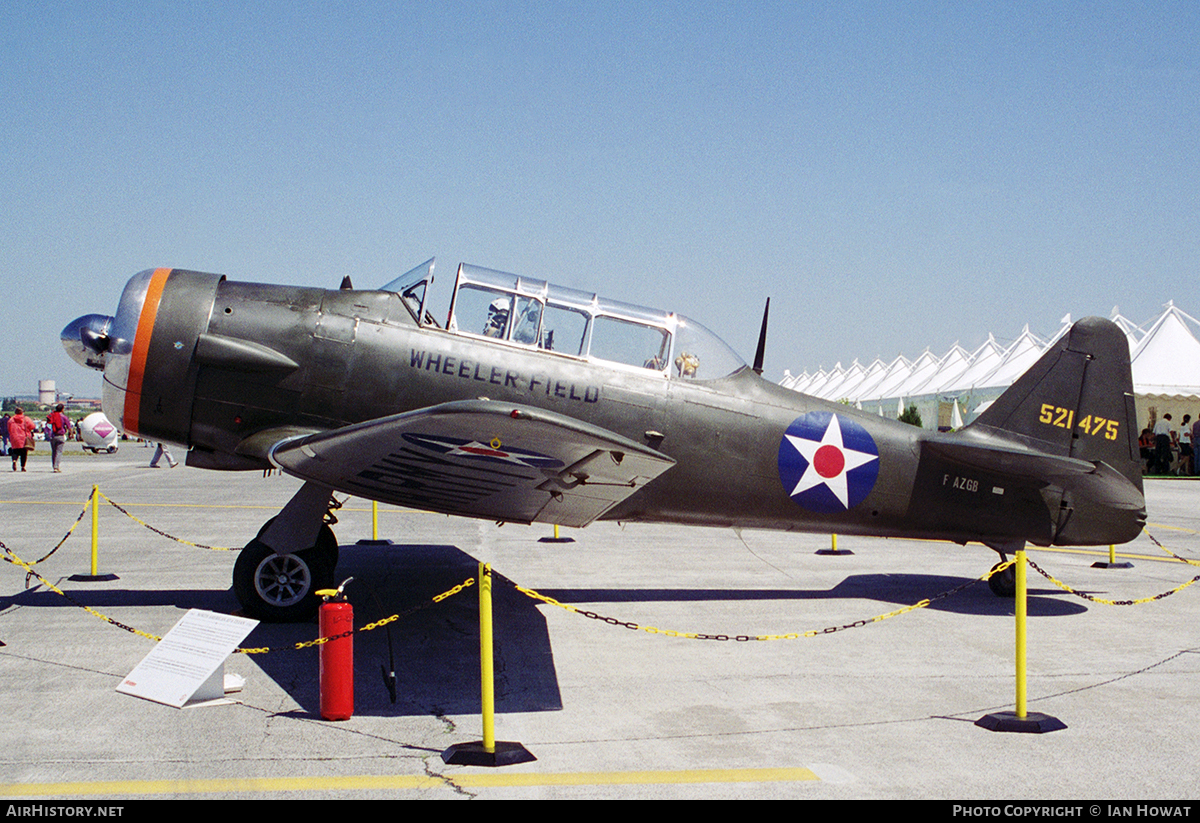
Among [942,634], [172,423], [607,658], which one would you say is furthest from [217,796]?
[942,634]

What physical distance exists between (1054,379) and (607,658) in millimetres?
5190

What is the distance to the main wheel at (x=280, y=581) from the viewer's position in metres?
7.00

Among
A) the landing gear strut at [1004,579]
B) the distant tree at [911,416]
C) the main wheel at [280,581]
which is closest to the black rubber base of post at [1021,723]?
the landing gear strut at [1004,579]

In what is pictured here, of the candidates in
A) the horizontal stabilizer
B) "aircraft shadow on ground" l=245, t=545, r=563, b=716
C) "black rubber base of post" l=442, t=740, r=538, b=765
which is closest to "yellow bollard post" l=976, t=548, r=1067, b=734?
"aircraft shadow on ground" l=245, t=545, r=563, b=716

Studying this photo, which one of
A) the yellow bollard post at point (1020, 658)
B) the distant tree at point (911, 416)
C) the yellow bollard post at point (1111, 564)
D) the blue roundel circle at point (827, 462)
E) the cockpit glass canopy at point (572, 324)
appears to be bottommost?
the yellow bollard post at point (1020, 658)

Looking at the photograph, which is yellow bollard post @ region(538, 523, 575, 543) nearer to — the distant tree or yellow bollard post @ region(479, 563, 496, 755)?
yellow bollard post @ region(479, 563, 496, 755)

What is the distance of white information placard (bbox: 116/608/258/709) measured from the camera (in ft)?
16.6

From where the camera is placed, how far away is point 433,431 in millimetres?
5000

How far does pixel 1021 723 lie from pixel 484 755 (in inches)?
111

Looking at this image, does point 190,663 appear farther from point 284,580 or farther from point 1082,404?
point 1082,404

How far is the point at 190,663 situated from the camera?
516 centimetres

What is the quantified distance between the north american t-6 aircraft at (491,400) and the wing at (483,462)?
5 centimetres

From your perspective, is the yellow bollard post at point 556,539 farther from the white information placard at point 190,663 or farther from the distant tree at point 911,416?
the distant tree at point 911,416

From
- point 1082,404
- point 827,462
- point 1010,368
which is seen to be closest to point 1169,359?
point 1010,368
